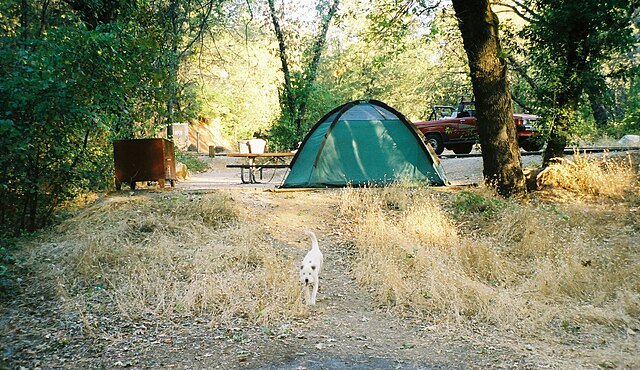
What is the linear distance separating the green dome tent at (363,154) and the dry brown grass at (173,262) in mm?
2795

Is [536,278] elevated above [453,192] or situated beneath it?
situated beneath

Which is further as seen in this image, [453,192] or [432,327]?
[453,192]

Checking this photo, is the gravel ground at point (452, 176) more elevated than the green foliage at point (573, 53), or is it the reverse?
the green foliage at point (573, 53)

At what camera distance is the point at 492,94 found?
9.27m

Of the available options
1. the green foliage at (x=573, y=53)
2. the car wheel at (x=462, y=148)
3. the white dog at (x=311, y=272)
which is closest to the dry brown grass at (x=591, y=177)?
the green foliage at (x=573, y=53)

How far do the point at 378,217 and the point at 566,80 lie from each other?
16.0 feet

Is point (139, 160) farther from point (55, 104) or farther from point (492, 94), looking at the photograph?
point (492, 94)

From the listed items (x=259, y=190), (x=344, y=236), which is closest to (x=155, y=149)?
(x=259, y=190)

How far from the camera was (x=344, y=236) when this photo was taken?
7.57 metres

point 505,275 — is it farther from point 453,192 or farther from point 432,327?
point 453,192

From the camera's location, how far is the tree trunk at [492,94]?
9242 millimetres

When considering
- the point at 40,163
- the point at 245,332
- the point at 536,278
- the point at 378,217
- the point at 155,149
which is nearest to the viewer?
the point at 245,332

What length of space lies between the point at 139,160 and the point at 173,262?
3.79 meters

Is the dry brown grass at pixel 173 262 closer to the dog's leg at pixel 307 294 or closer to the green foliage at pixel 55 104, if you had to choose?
the dog's leg at pixel 307 294
